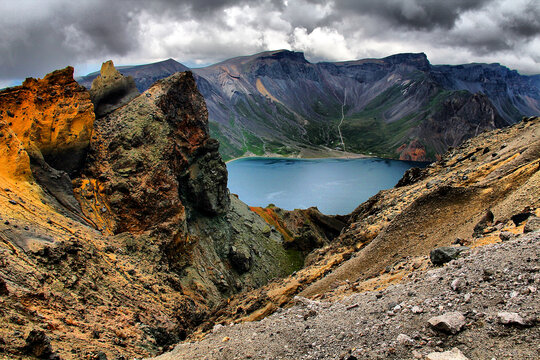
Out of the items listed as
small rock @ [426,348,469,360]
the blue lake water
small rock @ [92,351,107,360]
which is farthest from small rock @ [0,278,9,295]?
the blue lake water

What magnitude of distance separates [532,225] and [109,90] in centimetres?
3184

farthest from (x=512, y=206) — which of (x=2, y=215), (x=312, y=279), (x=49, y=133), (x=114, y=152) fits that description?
(x=49, y=133)

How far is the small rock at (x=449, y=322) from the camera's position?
5.73 metres

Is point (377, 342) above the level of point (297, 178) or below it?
below

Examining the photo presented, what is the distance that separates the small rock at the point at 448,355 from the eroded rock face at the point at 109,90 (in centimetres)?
Answer: 3027

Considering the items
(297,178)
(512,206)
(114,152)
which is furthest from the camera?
(297,178)

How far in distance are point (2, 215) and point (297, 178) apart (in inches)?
4628

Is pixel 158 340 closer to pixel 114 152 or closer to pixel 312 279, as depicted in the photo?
pixel 312 279

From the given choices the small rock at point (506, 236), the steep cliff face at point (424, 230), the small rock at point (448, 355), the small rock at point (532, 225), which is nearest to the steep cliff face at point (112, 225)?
the steep cliff face at point (424, 230)

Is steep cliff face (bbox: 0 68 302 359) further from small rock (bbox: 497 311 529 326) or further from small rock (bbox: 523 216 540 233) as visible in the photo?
small rock (bbox: 523 216 540 233)

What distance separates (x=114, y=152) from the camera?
25406mm

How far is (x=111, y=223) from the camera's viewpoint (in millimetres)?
22734

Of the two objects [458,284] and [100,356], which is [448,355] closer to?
[458,284]

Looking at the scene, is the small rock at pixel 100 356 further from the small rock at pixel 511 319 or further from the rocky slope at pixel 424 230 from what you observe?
the small rock at pixel 511 319
